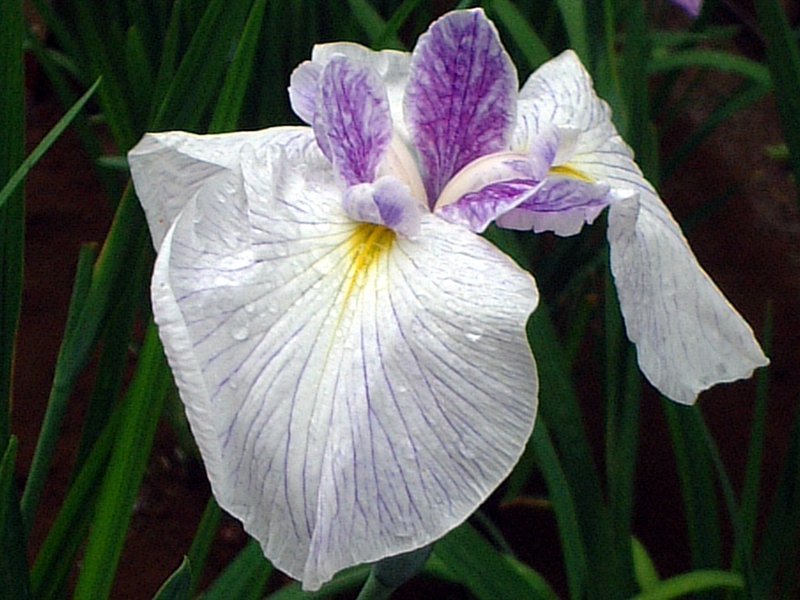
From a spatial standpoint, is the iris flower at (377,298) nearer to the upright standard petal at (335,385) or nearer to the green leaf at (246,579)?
the upright standard petal at (335,385)

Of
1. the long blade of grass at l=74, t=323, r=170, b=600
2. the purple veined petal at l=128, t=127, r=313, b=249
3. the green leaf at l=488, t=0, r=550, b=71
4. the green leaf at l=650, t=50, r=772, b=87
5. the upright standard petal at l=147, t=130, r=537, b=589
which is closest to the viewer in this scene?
the upright standard petal at l=147, t=130, r=537, b=589

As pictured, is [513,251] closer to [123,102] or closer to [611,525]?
[611,525]

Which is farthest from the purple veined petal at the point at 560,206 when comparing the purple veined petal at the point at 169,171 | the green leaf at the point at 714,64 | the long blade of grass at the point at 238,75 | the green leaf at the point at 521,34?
the green leaf at the point at 714,64

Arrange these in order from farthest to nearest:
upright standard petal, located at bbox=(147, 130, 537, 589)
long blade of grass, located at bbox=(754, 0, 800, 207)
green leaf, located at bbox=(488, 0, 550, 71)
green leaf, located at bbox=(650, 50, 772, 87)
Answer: green leaf, located at bbox=(650, 50, 772, 87)
green leaf, located at bbox=(488, 0, 550, 71)
long blade of grass, located at bbox=(754, 0, 800, 207)
upright standard petal, located at bbox=(147, 130, 537, 589)

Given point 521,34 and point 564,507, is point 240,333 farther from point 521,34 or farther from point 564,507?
point 521,34

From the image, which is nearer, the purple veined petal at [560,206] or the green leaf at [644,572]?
the purple veined petal at [560,206]

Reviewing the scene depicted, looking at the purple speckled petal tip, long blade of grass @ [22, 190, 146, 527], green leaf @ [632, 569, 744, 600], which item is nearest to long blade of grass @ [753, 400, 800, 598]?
green leaf @ [632, 569, 744, 600]

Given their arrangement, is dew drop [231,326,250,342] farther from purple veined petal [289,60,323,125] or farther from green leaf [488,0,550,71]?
green leaf [488,0,550,71]
